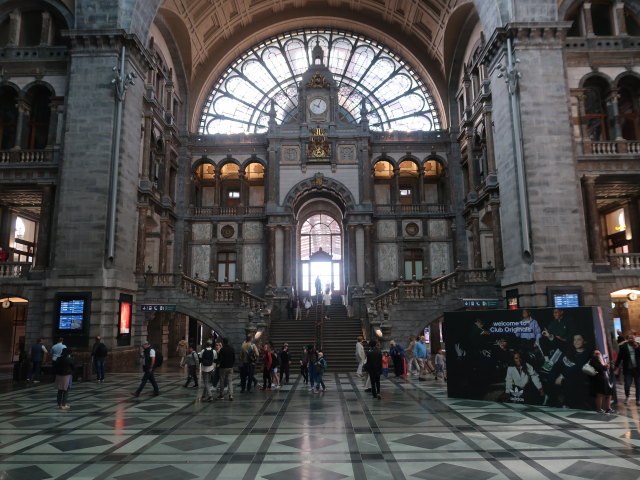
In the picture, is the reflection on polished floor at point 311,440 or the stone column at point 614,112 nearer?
the reflection on polished floor at point 311,440

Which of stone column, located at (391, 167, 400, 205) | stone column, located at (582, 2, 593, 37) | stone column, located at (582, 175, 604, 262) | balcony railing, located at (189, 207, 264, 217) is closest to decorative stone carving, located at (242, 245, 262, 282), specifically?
balcony railing, located at (189, 207, 264, 217)

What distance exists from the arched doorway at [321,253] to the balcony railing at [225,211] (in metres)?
3.94

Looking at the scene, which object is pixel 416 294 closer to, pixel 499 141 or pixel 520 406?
pixel 499 141

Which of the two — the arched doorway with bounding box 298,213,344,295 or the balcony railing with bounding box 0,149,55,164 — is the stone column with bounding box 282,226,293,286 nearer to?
the arched doorway with bounding box 298,213,344,295

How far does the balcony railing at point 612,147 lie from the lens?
20953mm

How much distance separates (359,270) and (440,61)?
15.9 meters

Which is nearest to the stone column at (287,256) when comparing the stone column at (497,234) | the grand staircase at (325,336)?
the grand staircase at (325,336)

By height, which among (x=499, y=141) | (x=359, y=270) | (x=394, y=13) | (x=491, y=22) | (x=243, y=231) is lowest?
(x=359, y=270)

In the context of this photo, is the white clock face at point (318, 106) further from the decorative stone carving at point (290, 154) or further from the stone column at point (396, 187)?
the stone column at point (396, 187)

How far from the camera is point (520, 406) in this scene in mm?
11234

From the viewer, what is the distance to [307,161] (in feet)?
104

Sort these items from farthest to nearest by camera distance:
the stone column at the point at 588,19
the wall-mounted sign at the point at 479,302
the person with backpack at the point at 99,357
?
1. the stone column at the point at 588,19
2. the wall-mounted sign at the point at 479,302
3. the person with backpack at the point at 99,357

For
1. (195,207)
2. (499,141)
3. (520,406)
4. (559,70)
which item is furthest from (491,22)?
(195,207)

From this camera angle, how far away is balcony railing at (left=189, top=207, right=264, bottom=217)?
32.4 metres
